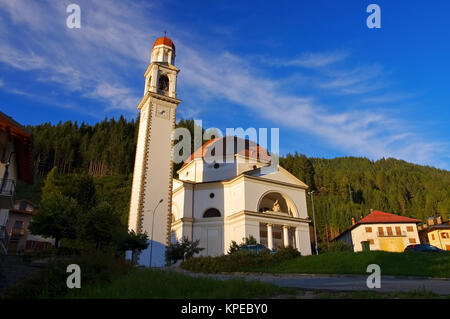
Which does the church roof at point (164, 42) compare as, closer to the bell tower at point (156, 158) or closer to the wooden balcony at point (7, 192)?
the bell tower at point (156, 158)

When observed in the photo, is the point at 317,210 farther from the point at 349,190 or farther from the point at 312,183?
the point at 349,190

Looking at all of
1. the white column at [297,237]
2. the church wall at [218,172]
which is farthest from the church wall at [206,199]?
the white column at [297,237]

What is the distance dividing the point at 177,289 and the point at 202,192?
29.3 m

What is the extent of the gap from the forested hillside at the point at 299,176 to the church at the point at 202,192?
31.7 metres

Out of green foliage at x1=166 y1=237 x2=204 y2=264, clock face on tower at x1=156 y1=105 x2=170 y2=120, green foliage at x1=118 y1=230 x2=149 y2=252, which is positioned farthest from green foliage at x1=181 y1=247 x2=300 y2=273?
clock face on tower at x1=156 y1=105 x2=170 y2=120

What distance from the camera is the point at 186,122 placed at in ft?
357

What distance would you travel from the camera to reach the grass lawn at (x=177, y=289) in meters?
8.40

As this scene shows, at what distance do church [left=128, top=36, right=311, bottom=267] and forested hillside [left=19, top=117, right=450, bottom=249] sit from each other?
104 feet

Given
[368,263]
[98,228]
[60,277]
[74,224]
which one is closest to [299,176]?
[98,228]

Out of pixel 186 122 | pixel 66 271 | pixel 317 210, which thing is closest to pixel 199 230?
pixel 66 271

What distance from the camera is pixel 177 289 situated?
9.11 metres

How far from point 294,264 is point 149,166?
17675 mm

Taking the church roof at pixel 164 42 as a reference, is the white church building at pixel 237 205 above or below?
below

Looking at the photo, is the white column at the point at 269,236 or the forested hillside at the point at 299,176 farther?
the forested hillside at the point at 299,176
